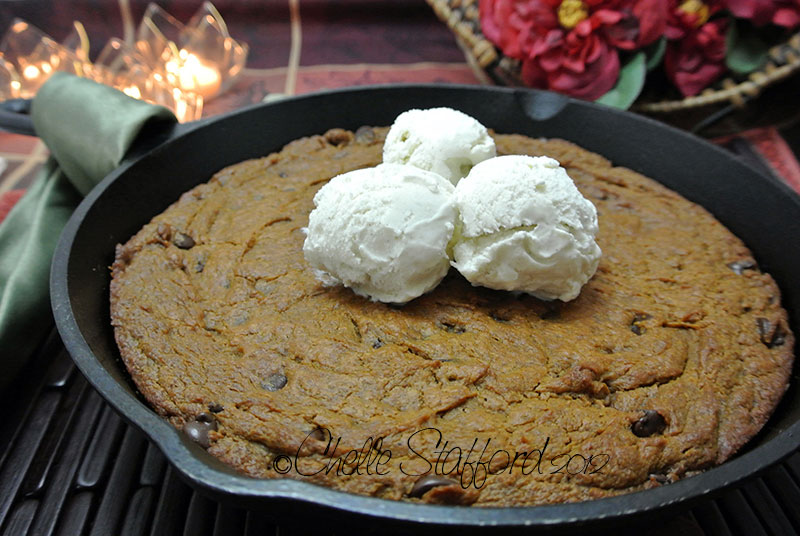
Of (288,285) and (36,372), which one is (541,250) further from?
(36,372)

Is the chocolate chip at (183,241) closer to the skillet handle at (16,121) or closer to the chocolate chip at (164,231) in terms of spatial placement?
the chocolate chip at (164,231)

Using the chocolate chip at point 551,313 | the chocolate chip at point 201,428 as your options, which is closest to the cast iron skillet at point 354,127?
the chocolate chip at point 201,428

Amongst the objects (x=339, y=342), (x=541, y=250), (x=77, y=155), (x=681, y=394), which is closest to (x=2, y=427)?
(x=77, y=155)

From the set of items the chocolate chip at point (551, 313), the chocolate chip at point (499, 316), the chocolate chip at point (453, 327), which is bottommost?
the chocolate chip at point (453, 327)

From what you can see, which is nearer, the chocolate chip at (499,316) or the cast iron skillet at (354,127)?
the cast iron skillet at (354,127)

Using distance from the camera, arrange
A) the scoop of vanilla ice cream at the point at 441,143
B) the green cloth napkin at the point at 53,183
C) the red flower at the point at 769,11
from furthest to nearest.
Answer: the red flower at the point at 769,11 < the green cloth napkin at the point at 53,183 < the scoop of vanilla ice cream at the point at 441,143

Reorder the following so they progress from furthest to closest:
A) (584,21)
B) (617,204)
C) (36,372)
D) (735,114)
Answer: (735,114)
(584,21)
(617,204)
(36,372)

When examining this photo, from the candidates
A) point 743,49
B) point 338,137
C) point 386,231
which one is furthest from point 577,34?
point 386,231
